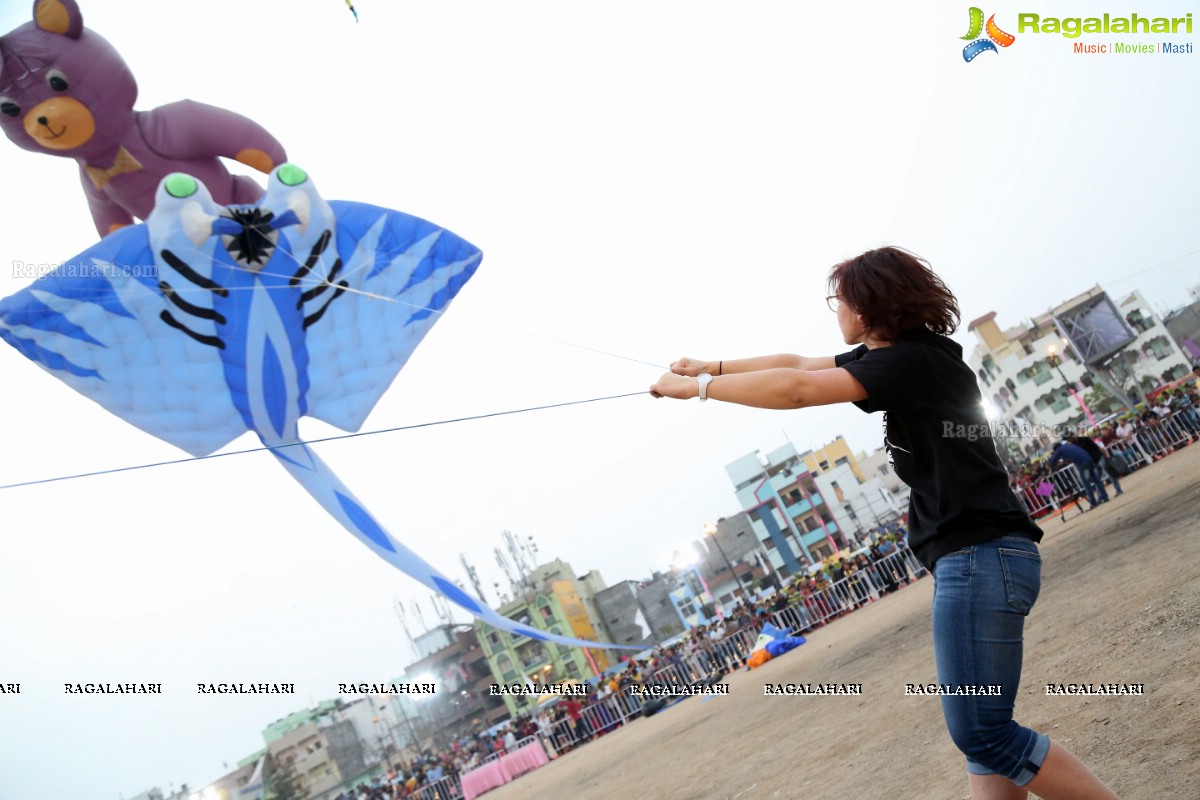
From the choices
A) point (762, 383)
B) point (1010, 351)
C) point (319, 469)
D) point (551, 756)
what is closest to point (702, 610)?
point (1010, 351)

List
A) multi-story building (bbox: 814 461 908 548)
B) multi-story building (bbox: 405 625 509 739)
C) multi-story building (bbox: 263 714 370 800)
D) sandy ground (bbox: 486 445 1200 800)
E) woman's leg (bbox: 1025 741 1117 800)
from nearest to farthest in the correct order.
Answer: woman's leg (bbox: 1025 741 1117 800), sandy ground (bbox: 486 445 1200 800), multi-story building (bbox: 405 625 509 739), multi-story building (bbox: 263 714 370 800), multi-story building (bbox: 814 461 908 548)

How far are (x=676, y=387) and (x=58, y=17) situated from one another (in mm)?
5698

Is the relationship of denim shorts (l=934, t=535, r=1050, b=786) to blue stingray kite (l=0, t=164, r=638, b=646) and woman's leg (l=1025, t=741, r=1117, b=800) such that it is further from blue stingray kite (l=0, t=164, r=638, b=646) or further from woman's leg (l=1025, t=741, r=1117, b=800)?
blue stingray kite (l=0, t=164, r=638, b=646)

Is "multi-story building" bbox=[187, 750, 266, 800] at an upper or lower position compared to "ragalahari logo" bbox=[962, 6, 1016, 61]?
lower

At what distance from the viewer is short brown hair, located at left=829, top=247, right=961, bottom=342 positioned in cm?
219

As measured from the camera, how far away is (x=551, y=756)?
64.7ft

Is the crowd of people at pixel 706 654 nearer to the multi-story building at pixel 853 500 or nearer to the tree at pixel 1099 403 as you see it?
the tree at pixel 1099 403

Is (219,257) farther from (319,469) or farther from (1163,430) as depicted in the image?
(1163,430)

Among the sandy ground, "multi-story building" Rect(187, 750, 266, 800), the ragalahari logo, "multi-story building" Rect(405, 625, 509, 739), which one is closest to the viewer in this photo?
the sandy ground

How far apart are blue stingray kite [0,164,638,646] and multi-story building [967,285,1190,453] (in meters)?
60.4

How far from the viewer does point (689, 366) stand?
272cm

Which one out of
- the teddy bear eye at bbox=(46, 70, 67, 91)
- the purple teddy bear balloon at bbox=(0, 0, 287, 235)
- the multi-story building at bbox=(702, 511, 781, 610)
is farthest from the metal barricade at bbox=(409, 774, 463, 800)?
the multi-story building at bbox=(702, 511, 781, 610)

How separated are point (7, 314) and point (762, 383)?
546cm

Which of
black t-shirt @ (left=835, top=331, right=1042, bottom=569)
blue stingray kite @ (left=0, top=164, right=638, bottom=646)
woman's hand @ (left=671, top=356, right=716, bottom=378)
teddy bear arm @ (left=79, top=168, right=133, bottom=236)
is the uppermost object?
teddy bear arm @ (left=79, top=168, right=133, bottom=236)
